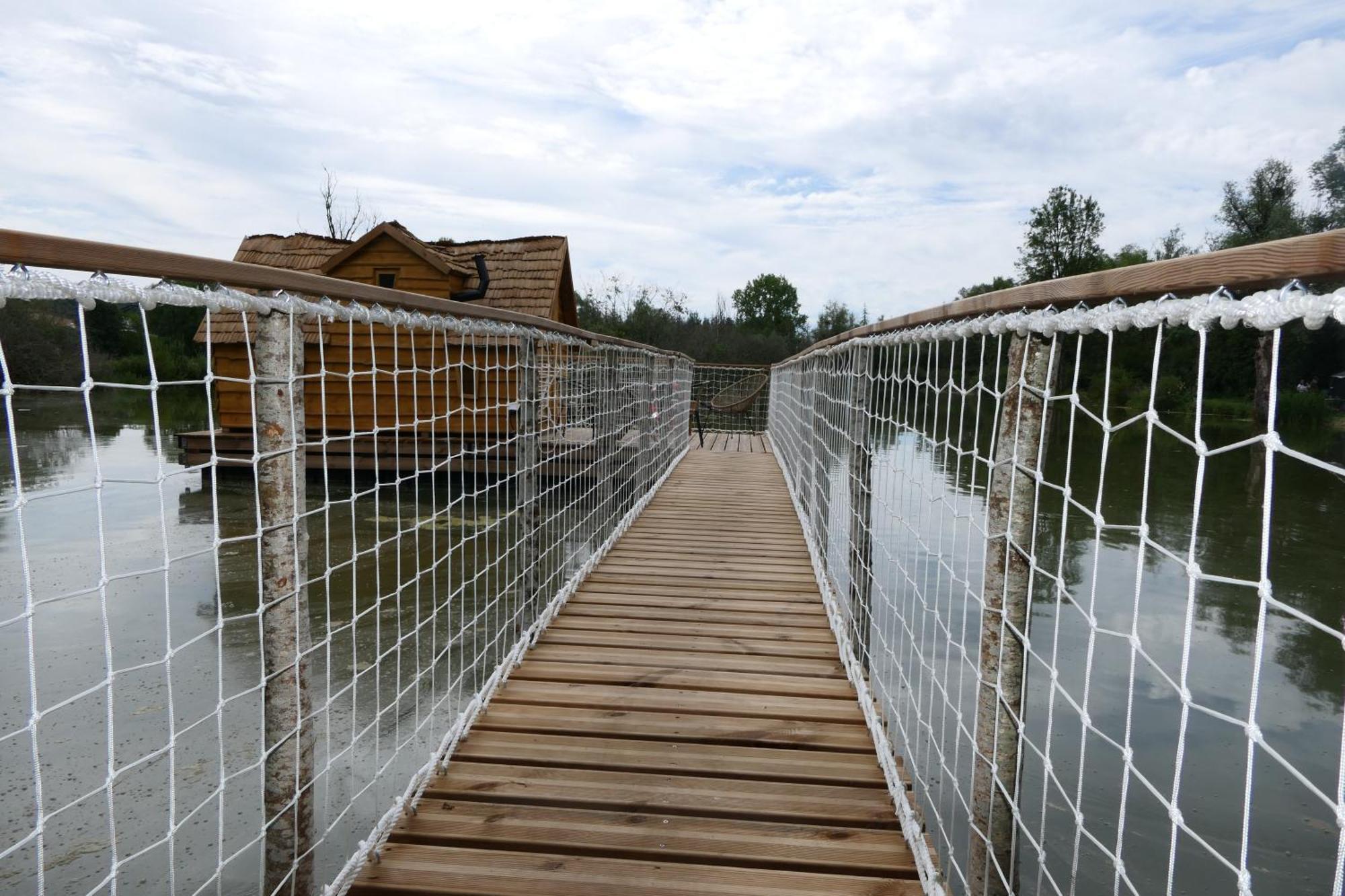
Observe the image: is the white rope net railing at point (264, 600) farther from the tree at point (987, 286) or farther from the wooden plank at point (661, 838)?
the tree at point (987, 286)

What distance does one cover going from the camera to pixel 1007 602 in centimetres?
148

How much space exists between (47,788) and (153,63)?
18.2 m

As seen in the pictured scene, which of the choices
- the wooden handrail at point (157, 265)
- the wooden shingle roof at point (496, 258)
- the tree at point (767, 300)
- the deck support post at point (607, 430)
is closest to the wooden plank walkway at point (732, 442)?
the wooden shingle roof at point (496, 258)

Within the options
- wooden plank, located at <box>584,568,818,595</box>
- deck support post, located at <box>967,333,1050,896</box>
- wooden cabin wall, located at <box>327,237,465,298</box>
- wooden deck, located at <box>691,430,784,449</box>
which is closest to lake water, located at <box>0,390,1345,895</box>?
deck support post, located at <box>967,333,1050,896</box>

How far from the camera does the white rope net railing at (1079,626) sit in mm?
1132

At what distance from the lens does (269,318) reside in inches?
55.8

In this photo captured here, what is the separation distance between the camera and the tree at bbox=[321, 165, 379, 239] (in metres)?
27.1

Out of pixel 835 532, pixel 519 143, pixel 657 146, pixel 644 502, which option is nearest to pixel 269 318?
pixel 835 532

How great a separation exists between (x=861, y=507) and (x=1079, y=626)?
326 cm

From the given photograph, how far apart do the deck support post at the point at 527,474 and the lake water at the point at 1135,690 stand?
1243 mm

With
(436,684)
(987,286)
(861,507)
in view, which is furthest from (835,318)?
(861,507)

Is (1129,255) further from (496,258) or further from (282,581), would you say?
(282,581)

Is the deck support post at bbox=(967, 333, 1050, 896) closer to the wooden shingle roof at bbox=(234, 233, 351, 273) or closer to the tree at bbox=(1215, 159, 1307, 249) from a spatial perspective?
the wooden shingle roof at bbox=(234, 233, 351, 273)

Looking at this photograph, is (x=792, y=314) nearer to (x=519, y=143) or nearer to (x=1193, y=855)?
(x=519, y=143)
